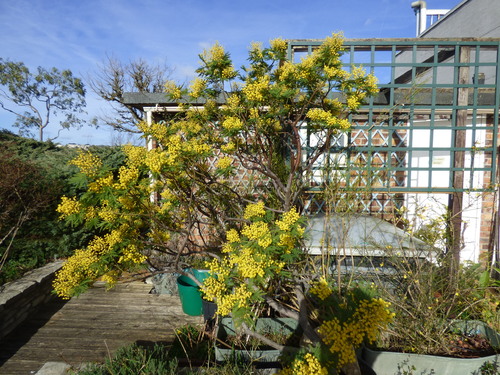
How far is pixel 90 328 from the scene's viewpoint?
3.15m

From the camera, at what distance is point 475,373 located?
184cm

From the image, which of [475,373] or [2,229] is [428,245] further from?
[2,229]

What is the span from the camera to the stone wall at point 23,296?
301cm

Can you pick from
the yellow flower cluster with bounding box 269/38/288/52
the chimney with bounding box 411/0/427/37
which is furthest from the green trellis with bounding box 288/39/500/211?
the chimney with bounding box 411/0/427/37

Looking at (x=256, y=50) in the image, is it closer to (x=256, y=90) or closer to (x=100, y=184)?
(x=256, y=90)

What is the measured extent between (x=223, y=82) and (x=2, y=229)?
146 inches

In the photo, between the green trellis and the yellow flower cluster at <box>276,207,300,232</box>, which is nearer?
the yellow flower cluster at <box>276,207,300,232</box>

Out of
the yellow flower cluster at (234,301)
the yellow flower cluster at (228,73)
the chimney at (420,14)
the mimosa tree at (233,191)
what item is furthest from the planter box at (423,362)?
the chimney at (420,14)

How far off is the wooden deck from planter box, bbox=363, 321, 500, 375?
1.91 m

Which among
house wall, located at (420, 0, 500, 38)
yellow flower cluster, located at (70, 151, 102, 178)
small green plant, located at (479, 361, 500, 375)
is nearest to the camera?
small green plant, located at (479, 361, 500, 375)

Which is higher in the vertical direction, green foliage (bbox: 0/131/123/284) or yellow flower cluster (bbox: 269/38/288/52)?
yellow flower cluster (bbox: 269/38/288/52)

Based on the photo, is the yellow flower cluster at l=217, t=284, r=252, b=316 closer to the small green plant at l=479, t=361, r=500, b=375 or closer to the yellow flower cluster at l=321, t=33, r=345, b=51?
the small green plant at l=479, t=361, r=500, b=375

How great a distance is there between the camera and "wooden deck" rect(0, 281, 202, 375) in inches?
105

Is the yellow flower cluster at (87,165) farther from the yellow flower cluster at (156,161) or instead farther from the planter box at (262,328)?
the planter box at (262,328)
